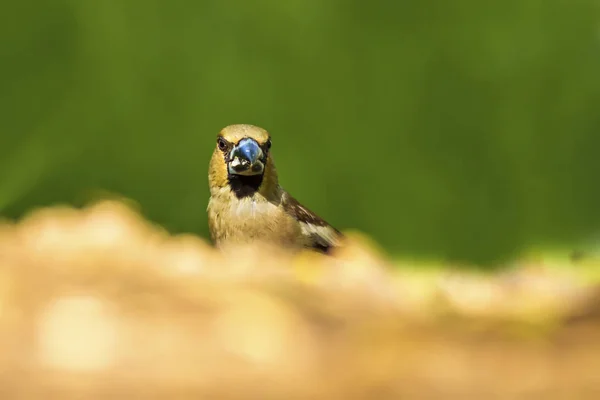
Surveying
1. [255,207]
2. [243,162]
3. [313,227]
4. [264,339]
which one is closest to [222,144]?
[243,162]

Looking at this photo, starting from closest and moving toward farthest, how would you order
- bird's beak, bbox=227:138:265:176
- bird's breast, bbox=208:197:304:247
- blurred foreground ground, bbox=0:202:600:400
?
blurred foreground ground, bbox=0:202:600:400, bird's beak, bbox=227:138:265:176, bird's breast, bbox=208:197:304:247

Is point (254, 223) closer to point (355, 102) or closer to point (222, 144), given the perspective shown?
point (222, 144)

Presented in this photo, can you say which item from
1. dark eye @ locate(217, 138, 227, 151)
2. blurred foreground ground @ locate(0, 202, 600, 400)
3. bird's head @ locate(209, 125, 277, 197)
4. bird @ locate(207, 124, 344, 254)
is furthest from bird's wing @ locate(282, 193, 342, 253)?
blurred foreground ground @ locate(0, 202, 600, 400)

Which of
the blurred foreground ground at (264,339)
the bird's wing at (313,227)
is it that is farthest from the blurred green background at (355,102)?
the blurred foreground ground at (264,339)

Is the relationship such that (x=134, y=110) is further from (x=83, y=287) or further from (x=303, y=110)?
(x=83, y=287)

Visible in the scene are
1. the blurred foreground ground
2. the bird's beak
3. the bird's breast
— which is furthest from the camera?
the bird's breast

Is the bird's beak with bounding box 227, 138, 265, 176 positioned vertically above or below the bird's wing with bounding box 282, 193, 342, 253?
above

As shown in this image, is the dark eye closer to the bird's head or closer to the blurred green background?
the bird's head

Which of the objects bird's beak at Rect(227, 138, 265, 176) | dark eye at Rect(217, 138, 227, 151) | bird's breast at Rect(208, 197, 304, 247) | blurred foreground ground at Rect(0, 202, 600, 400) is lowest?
blurred foreground ground at Rect(0, 202, 600, 400)
